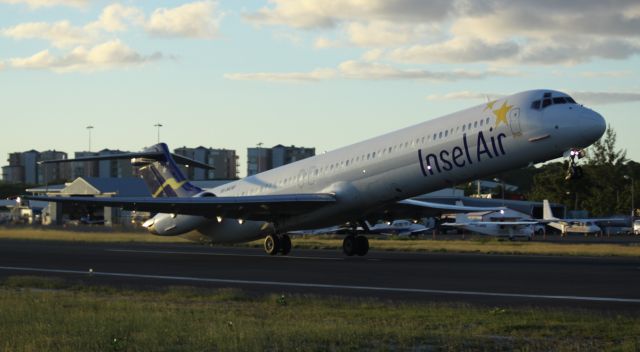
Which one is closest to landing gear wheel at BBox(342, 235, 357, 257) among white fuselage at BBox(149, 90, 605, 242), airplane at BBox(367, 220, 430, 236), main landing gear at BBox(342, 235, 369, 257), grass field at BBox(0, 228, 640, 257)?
main landing gear at BBox(342, 235, 369, 257)

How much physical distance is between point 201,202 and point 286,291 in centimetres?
1438

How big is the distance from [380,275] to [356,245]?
11206 mm

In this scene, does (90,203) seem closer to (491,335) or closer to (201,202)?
(201,202)

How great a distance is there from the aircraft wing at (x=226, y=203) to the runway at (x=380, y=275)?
75.4 inches

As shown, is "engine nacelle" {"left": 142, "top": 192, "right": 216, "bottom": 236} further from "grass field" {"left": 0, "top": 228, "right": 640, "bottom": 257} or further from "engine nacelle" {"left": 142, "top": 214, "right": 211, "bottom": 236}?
"grass field" {"left": 0, "top": 228, "right": 640, "bottom": 257}

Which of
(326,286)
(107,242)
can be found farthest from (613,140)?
(326,286)

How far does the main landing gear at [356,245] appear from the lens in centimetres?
3853

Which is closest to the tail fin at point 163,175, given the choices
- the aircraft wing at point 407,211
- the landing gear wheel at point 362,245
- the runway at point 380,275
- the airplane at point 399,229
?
the runway at point 380,275

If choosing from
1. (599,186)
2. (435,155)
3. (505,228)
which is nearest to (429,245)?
(435,155)

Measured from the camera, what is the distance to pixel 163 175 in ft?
147

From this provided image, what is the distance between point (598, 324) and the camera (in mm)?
15156

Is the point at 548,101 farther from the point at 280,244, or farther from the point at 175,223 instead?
the point at 175,223

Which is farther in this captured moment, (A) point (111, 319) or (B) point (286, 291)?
(B) point (286, 291)

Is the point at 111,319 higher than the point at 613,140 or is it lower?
lower
